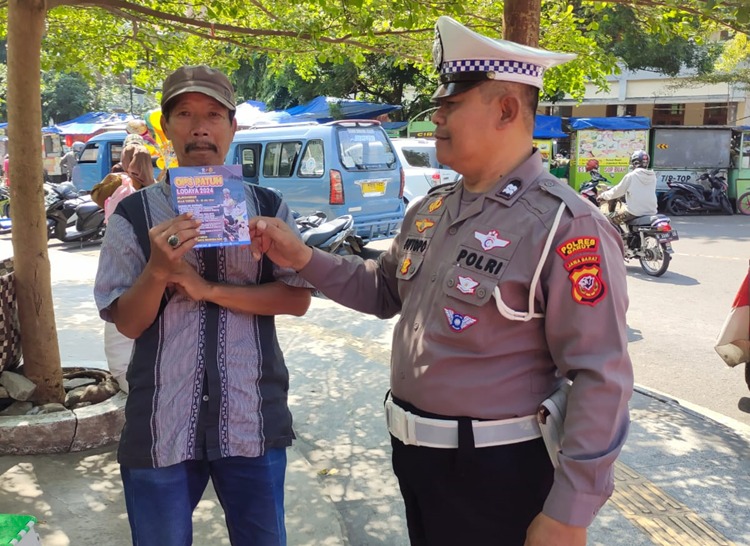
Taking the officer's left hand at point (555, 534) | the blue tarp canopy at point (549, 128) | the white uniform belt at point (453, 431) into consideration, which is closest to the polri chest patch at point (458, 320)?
the white uniform belt at point (453, 431)

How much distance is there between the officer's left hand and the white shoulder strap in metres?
0.44

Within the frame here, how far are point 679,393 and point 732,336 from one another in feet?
2.84

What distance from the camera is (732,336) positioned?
4.22 metres

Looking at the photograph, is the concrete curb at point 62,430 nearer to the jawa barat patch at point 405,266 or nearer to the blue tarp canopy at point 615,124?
the jawa barat patch at point 405,266

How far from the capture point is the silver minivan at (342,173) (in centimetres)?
1019

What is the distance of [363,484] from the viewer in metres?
3.42

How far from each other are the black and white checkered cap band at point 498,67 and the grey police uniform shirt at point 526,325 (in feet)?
0.69

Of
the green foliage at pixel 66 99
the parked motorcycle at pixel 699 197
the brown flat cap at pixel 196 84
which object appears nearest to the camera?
the brown flat cap at pixel 196 84

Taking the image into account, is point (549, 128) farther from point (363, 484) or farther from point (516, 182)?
point (516, 182)

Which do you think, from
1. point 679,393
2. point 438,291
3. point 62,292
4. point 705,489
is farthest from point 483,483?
point 62,292

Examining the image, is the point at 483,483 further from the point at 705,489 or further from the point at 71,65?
the point at 71,65

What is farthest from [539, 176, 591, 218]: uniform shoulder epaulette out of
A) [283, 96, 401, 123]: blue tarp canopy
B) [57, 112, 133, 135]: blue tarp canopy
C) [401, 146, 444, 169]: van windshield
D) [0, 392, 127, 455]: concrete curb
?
[57, 112, 133, 135]: blue tarp canopy

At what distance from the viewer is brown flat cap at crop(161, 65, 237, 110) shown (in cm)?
179

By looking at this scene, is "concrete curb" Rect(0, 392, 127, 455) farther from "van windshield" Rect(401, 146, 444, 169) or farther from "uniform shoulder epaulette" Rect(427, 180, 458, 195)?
"van windshield" Rect(401, 146, 444, 169)
